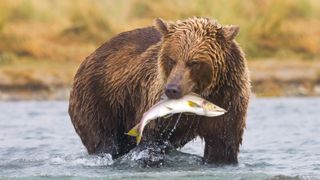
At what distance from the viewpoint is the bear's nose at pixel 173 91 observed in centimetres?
820

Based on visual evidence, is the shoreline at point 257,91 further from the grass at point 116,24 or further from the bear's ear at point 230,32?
the bear's ear at point 230,32

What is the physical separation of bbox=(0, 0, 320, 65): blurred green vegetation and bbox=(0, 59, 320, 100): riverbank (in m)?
1.11

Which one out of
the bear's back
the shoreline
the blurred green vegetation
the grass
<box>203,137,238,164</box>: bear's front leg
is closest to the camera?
<box>203,137,238,164</box>: bear's front leg

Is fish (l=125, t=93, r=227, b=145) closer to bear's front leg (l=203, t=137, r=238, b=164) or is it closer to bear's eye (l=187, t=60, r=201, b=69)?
bear's eye (l=187, t=60, r=201, b=69)

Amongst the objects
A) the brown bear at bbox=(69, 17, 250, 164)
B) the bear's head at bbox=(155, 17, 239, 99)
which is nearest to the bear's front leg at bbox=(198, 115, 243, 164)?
the brown bear at bbox=(69, 17, 250, 164)

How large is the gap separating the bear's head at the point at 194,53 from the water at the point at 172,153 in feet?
2.84

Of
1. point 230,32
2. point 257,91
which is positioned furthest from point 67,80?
point 230,32

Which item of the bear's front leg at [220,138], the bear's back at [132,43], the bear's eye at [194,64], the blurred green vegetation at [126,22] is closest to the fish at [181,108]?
the bear's eye at [194,64]

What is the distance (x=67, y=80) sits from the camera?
70.3 feet

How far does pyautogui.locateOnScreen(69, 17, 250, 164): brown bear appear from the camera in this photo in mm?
8586

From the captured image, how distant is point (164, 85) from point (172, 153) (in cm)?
135

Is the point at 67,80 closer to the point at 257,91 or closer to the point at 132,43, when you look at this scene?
the point at 257,91

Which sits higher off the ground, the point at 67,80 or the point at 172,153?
the point at 67,80

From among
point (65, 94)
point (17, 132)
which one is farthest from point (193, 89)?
point (65, 94)
